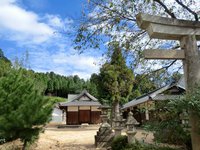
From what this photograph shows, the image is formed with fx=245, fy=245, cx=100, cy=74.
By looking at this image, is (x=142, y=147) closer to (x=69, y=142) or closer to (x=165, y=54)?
(x=165, y=54)

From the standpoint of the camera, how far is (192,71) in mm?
4555

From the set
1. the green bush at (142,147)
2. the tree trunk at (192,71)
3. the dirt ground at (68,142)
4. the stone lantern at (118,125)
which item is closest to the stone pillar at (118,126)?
the stone lantern at (118,125)

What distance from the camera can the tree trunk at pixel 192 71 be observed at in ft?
14.2

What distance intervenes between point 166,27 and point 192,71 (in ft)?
3.22

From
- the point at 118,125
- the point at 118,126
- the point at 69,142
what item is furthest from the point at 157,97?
the point at 69,142

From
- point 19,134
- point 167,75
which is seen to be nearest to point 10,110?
point 19,134

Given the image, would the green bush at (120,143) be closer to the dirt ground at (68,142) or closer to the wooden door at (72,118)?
the dirt ground at (68,142)

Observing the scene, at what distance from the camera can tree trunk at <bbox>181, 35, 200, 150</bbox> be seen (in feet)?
14.2

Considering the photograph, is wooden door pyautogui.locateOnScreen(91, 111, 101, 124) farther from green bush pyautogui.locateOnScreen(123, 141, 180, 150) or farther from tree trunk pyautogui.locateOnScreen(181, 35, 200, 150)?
tree trunk pyautogui.locateOnScreen(181, 35, 200, 150)

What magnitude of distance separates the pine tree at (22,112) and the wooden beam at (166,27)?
534 centimetres

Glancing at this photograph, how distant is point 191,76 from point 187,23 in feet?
3.59

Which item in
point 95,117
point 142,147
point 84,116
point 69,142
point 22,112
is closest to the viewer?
point 142,147

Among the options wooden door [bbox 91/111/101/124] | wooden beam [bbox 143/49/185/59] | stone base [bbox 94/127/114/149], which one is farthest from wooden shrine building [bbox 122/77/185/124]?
wooden door [bbox 91/111/101/124]

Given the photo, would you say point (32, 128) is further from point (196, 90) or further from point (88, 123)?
point (88, 123)
